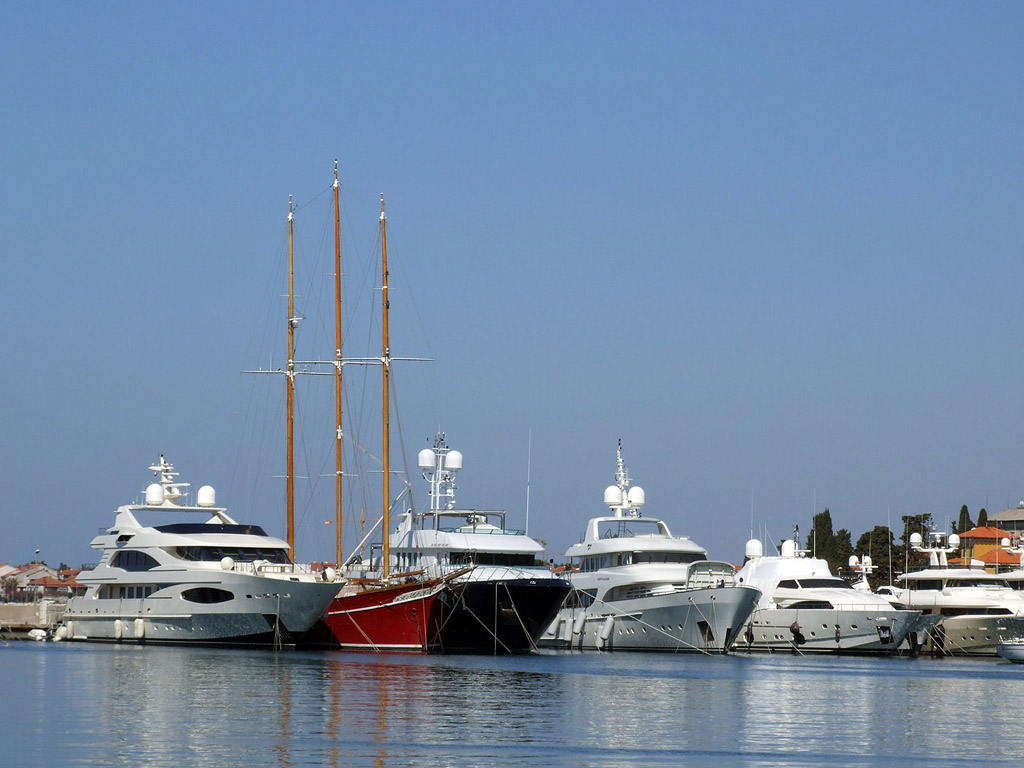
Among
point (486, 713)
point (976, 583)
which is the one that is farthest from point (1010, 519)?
point (486, 713)

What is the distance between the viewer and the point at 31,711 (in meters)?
31.4

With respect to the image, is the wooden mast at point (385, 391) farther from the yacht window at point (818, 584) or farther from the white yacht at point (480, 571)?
the yacht window at point (818, 584)

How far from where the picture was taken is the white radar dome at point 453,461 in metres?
64.4

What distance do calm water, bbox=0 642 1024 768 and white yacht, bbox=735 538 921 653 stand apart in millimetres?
10849

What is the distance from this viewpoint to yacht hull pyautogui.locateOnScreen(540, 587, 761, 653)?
58375 millimetres

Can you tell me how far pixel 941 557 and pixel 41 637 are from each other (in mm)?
43479

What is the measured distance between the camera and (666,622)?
201 feet

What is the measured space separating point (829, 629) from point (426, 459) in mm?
18265

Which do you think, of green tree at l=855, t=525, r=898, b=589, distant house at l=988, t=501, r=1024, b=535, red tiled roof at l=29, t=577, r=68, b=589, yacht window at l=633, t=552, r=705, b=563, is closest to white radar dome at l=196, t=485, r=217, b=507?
yacht window at l=633, t=552, r=705, b=563

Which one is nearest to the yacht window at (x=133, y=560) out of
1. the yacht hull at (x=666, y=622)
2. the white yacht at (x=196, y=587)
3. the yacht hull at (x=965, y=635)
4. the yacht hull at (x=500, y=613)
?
the white yacht at (x=196, y=587)

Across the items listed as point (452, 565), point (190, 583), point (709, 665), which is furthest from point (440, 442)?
point (709, 665)

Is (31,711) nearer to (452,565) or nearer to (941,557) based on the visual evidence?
(452,565)

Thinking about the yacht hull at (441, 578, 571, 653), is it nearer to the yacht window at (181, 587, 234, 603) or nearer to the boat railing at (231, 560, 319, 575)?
the boat railing at (231, 560, 319, 575)

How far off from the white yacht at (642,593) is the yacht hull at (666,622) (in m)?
0.04
